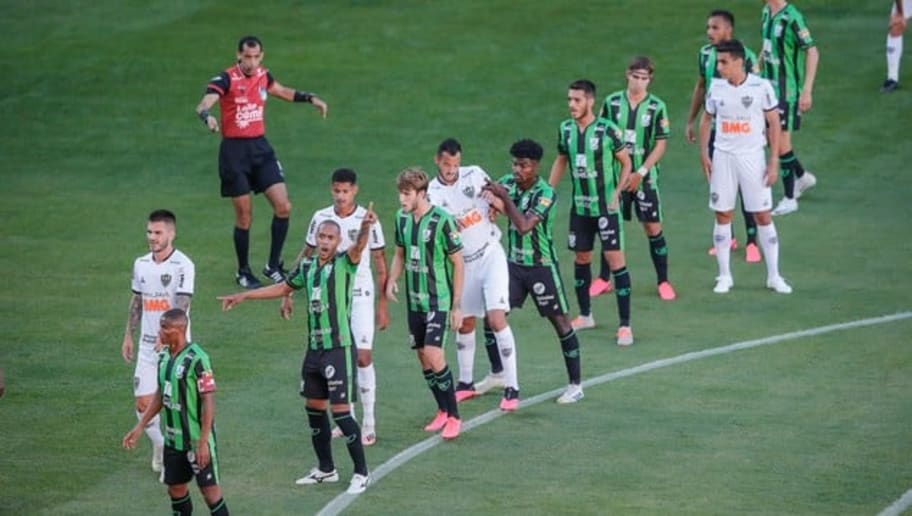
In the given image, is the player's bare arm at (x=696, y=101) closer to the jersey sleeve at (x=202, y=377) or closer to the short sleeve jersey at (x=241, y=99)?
Result: the short sleeve jersey at (x=241, y=99)

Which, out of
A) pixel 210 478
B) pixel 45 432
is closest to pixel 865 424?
pixel 210 478

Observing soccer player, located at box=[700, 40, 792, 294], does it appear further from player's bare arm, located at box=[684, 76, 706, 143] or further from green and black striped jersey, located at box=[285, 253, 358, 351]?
green and black striped jersey, located at box=[285, 253, 358, 351]

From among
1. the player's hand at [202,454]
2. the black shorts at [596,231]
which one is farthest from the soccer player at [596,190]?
the player's hand at [202,454]

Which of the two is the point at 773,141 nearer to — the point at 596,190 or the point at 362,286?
the point at 596,190

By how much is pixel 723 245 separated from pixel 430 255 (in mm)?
5257

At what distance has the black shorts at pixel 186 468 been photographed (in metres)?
12.9

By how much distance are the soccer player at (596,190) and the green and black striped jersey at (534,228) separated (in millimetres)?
1416

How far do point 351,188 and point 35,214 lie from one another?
8.51 meters

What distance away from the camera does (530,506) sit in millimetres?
13719

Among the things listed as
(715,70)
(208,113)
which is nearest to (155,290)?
(208,113)

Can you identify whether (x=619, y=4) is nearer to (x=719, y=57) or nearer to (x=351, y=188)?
(x=719, y=57)

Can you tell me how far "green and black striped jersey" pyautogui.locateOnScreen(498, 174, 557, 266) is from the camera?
16109 millimetres

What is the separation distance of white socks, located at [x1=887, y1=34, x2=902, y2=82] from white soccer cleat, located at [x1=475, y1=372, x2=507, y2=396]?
11.3 metres

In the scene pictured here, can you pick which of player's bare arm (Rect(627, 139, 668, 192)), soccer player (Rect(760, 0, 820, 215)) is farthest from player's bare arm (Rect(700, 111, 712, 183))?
soccer player (Rect(760, 0, 820, 215))
